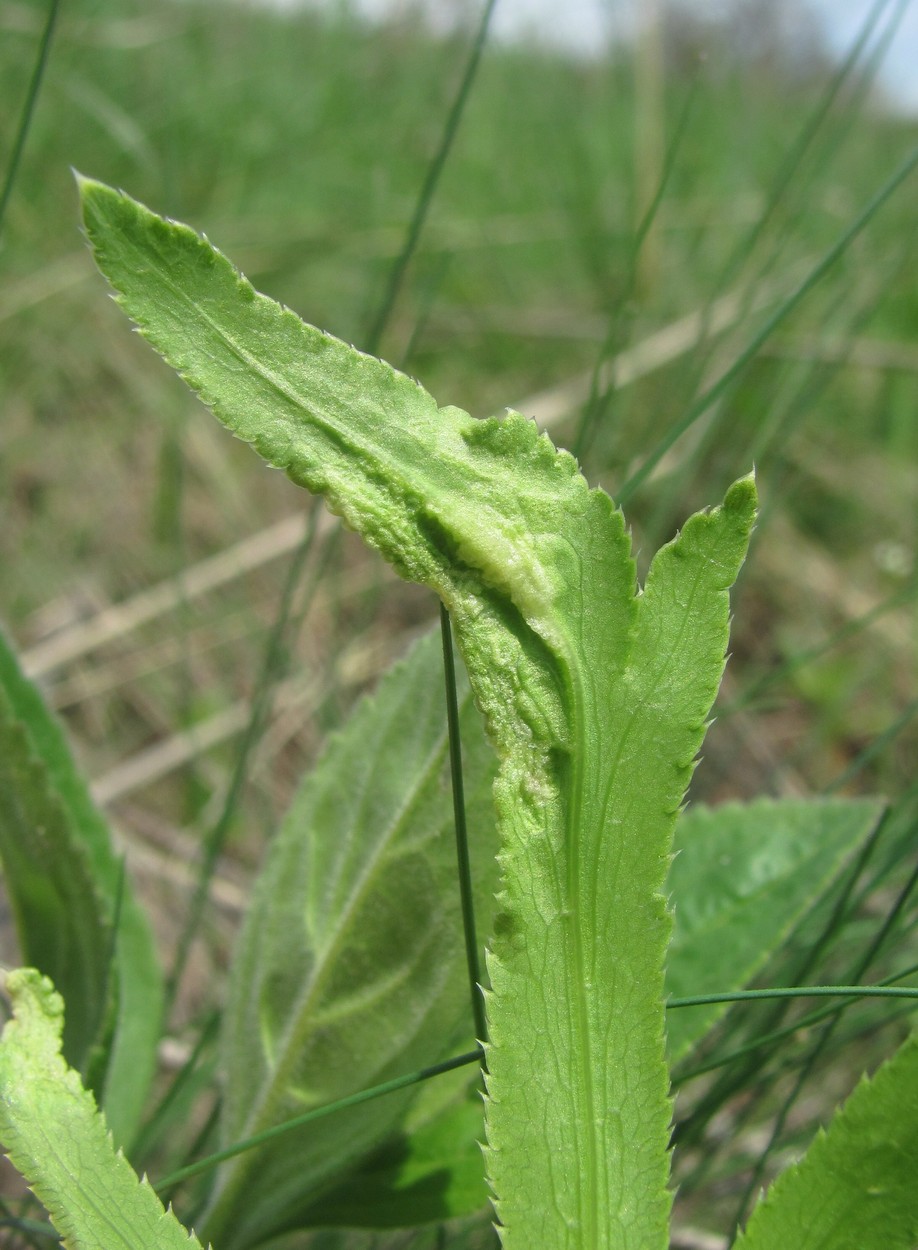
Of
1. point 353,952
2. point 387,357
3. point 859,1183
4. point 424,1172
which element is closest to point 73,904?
point 353,952

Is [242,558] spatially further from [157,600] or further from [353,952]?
[353,952]

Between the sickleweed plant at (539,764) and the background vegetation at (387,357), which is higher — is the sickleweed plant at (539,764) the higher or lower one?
the lower one

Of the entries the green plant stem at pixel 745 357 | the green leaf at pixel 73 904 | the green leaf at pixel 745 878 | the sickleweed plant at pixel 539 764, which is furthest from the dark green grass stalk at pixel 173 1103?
the green plant stem at pixel 745 357

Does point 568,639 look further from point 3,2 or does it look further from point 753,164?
point 753,164

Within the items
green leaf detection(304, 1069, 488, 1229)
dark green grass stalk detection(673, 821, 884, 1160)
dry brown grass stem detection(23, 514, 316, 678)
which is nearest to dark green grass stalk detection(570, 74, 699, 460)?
dark green grass stalk detection(673, 821, 884, 1160)

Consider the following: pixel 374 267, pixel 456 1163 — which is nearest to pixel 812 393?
pixel 456 1163

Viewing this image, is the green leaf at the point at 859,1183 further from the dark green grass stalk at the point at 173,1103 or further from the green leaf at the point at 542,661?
the dark green grass stalk at the point at 173,1103

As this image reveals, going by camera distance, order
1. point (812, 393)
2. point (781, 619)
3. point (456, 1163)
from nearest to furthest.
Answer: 1. point (456, 1163)
2. point (812, 393)
3. point (781, 619)
